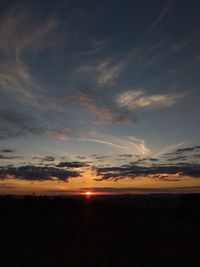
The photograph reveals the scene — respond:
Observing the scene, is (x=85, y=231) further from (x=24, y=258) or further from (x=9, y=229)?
(x=24, y=258)

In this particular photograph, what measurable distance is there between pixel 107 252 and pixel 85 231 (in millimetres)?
8470

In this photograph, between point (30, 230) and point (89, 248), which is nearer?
point (89, 248)

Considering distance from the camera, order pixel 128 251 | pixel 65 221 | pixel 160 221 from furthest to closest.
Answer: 1. pixel 160 221
2. pixel 65 221
3. pixel 128 251

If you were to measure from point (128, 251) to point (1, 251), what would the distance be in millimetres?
9206

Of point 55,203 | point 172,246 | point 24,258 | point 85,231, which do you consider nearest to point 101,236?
point 85,231

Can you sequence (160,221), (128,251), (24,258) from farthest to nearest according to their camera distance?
(160,221) < (128,251) < (24,258)

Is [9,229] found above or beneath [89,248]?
above

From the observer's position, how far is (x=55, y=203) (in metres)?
47.8

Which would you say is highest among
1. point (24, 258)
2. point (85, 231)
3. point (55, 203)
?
point (55, 203)

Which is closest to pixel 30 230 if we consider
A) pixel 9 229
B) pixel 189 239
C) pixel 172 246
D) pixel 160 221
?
pixel 9 229

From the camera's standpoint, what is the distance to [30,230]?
99.1ft

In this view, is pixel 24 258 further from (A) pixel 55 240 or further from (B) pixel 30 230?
(B) pixel 30 230

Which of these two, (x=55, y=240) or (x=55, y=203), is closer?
(x=55, y=240)

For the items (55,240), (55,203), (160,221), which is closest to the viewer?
(55,240)
